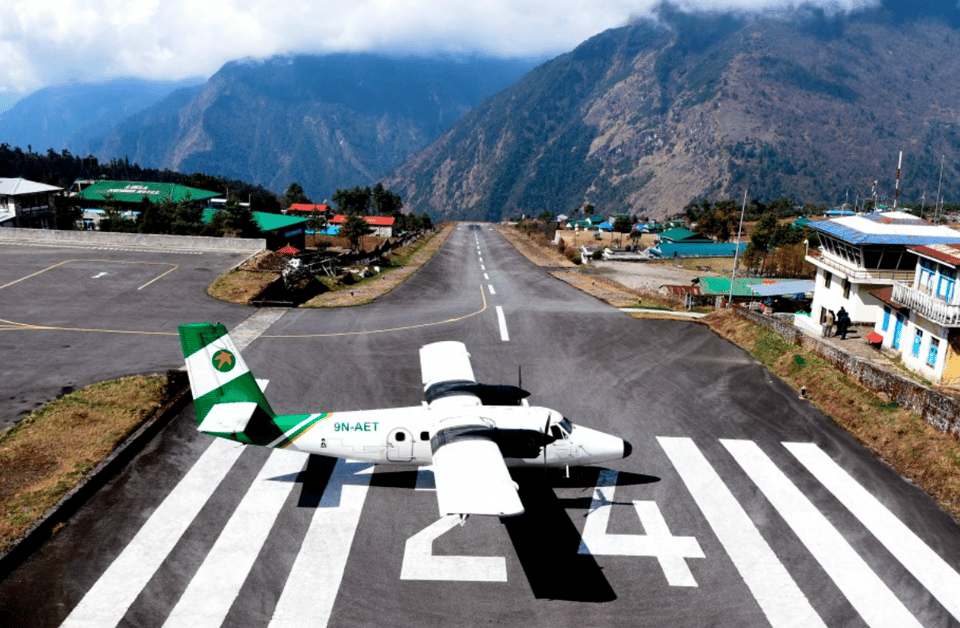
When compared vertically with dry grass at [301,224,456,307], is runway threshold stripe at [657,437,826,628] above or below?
below

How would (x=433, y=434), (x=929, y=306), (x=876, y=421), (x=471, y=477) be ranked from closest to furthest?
1. (x=471, y=477)
2. (x=433, y=434)
3. (x=876, y=421)
4. (x=929, y=306)

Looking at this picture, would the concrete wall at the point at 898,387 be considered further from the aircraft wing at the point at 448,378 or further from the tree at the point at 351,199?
the tree at the point at 351,199

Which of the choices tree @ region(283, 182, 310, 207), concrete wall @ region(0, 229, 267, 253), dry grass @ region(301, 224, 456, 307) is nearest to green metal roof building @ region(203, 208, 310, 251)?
concrete wall @ region(0, 229, 267, 253)

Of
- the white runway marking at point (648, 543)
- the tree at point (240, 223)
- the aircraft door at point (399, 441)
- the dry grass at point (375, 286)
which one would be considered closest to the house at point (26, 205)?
the tree at point (240, 223)

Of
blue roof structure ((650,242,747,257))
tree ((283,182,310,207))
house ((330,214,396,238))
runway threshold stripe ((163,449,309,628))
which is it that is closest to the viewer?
runway threshold stripe ((163,449,309,628))

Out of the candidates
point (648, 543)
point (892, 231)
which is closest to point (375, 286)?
point (892, 231)

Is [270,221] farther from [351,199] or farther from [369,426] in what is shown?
[351,199]

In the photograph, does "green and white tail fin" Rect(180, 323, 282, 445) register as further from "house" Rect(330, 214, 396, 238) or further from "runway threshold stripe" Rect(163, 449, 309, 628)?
"house" Rect(330, 214, 396, 238)
